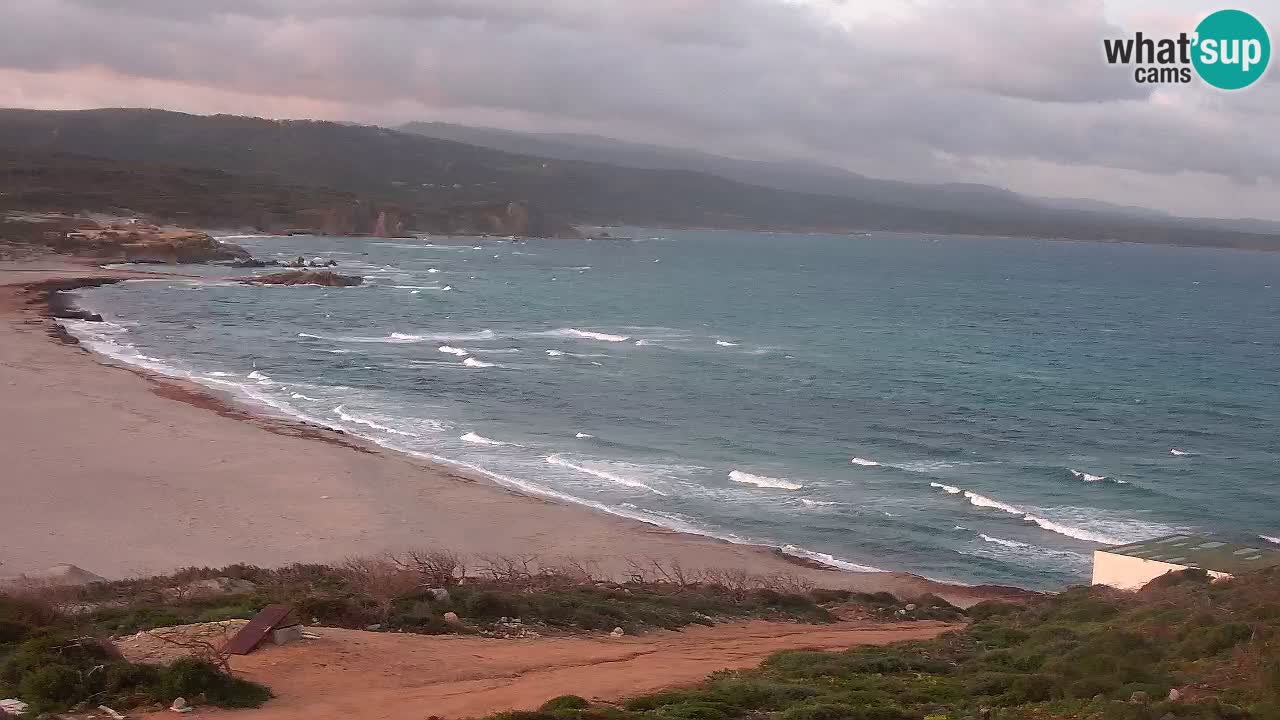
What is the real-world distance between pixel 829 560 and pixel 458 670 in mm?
15973

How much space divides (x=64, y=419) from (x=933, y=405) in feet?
113

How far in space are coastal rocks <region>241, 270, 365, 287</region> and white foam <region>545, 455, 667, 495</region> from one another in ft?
192

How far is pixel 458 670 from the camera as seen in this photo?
13484mm

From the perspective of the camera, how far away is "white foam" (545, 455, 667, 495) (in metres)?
34.0

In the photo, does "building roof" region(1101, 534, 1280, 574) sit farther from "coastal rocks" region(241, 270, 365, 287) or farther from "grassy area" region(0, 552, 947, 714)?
"coastal rocks" region(241, 270, 365, 287)

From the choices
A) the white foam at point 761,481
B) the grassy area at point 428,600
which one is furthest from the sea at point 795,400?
the grassy area at point 428,600

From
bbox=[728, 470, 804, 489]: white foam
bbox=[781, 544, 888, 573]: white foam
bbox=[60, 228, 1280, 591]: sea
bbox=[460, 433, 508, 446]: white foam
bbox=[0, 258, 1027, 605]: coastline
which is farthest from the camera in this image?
bbox=[460, 433, 508, 446]: white foam

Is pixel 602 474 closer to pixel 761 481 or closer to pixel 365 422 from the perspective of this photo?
pixel 761 481

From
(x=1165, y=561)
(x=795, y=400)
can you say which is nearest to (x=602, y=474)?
(x=795, y=400)

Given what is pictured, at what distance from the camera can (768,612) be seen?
19906 mm

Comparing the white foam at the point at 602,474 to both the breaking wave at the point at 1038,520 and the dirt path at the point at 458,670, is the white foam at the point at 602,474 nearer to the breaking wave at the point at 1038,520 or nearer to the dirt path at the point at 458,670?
the breaking wave at the point at 1038,520

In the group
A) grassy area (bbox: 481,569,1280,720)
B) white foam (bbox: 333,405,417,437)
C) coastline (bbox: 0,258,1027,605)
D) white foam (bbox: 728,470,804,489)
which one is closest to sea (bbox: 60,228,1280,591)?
white foam (bbox: 728,470,804,489)

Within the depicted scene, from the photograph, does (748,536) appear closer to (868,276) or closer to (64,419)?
(64,419)

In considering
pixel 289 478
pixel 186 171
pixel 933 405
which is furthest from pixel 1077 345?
pixel 186 171
